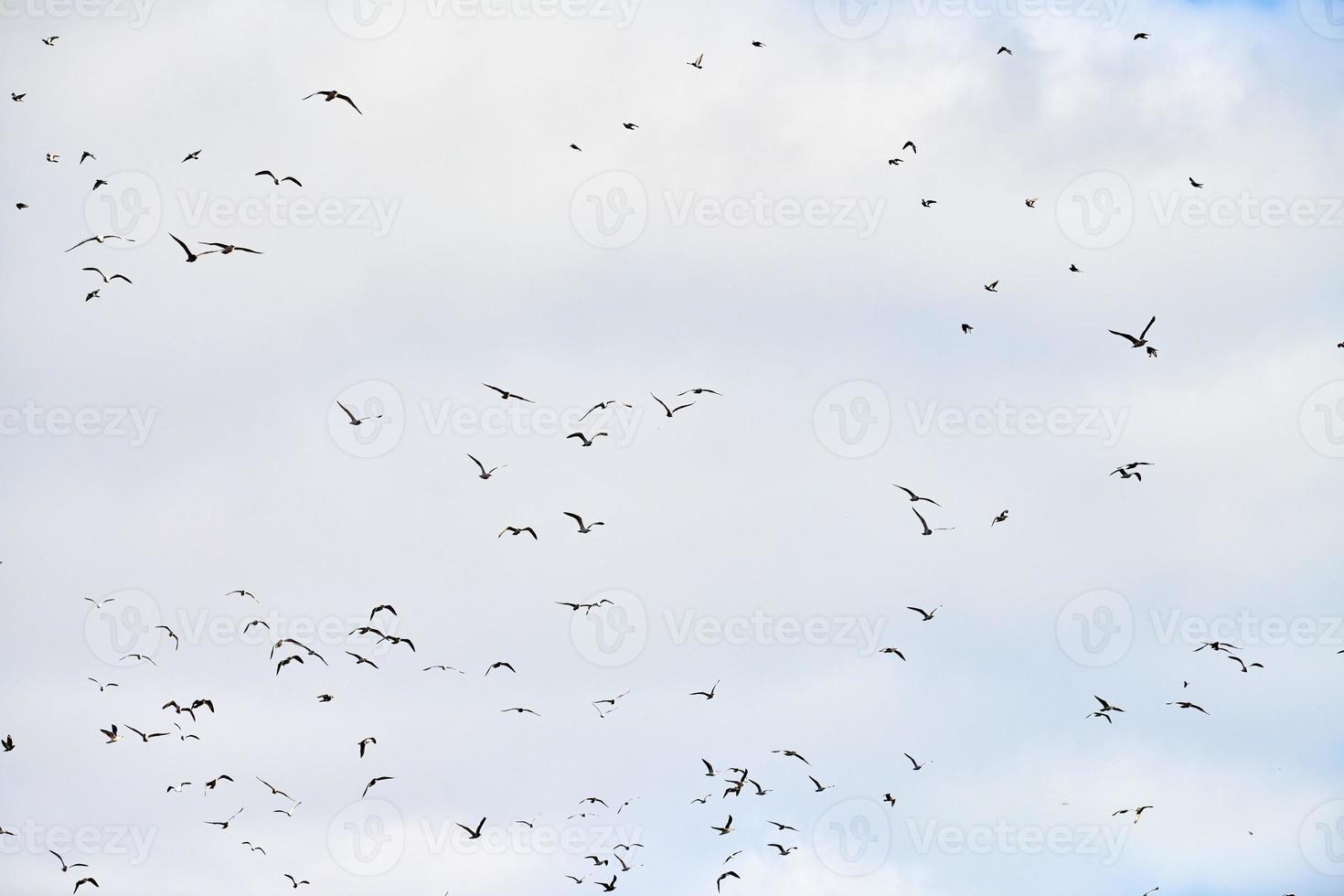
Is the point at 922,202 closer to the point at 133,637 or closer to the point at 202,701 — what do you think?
the point at 202,701

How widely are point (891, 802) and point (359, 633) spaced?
32.9m

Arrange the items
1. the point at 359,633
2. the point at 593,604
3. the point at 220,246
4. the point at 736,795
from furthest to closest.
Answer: the point at 736,795 → the point at 593,604 → the point at 359,633 → the point at 220,246

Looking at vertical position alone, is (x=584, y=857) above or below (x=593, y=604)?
below

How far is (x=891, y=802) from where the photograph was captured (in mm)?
95438

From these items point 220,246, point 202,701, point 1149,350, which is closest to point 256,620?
point 202,701

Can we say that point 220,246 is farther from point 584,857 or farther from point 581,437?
point 584,857

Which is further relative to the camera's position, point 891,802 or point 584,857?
point 891,802

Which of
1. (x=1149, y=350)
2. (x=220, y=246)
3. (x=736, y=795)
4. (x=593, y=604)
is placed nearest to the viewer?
(x=220, y=246)

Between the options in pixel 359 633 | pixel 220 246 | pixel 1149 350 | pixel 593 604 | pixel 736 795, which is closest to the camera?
pixel 220 246

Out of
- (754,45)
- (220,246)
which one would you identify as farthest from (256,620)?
(754,45)

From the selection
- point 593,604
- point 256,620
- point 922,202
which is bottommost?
point 256,620

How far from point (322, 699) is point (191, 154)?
26107mm

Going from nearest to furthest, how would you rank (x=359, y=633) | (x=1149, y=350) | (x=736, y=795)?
(x=1149, y=350) < (x=359, y=633) < (x=736, y=795)

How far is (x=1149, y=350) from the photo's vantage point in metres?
72.8
